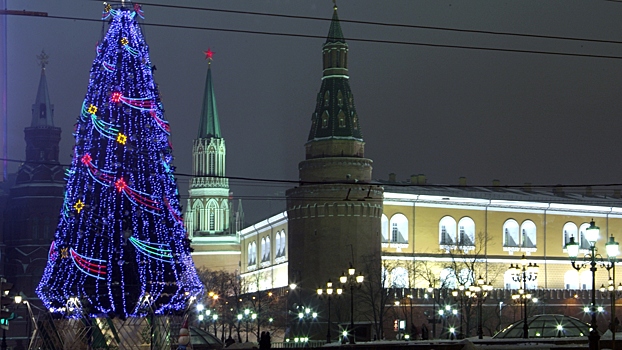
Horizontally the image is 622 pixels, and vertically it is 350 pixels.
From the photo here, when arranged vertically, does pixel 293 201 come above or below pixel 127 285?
above

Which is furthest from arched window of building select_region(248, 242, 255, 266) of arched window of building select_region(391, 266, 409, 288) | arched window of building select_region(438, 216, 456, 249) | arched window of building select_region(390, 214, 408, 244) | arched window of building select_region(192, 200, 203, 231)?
arched window of building select_region(391, 266, 409, 288)

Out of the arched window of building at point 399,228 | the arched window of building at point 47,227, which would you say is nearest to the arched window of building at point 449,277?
the arched window of building at point 399,228

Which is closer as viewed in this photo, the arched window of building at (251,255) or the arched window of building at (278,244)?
the arched window of building at (278,244)

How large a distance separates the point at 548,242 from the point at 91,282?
74.0 metres

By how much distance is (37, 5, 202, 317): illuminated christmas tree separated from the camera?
A: 4306 cm

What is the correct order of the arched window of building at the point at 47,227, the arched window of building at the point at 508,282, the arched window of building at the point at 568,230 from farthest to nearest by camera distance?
1. the arched window of building at the point at 47,227
2. the arched window of building at the point at 568,230
3. the arched window of building at the point at 508,282

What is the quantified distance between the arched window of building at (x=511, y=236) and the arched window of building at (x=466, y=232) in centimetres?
349

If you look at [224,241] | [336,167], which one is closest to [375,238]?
[336,167]

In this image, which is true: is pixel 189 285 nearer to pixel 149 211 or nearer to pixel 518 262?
pixel 149 211

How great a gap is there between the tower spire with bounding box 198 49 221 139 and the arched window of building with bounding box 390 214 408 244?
128ft

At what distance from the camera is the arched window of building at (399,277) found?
329ft

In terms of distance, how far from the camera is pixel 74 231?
43188 mm

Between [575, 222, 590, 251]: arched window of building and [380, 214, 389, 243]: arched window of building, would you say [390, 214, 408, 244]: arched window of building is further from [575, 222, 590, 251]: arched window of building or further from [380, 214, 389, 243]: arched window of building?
[575, 222, 590, 251]: arched window of building

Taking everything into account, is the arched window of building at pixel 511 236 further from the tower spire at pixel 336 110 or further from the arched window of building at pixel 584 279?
the tower spire at pixel 336 110
